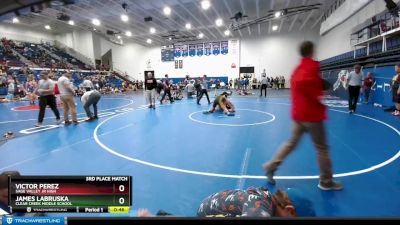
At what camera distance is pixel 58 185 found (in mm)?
947

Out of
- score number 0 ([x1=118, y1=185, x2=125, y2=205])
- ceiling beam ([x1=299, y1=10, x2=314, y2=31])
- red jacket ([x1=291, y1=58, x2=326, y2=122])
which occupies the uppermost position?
ceiling beam ([x1=299, y1=10, x2=314, y2=31])

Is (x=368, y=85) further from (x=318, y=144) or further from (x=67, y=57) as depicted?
(x=67, y=57)

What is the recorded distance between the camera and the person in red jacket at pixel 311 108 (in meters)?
3.17

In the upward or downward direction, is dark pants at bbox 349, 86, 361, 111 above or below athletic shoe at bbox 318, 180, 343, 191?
above

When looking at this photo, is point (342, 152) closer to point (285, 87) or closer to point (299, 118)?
point (299, 118)

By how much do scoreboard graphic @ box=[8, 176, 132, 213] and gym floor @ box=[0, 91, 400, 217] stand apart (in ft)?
4.51

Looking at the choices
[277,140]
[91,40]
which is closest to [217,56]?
[91,40]

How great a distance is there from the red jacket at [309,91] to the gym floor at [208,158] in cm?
98

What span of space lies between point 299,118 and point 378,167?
73.1 inches

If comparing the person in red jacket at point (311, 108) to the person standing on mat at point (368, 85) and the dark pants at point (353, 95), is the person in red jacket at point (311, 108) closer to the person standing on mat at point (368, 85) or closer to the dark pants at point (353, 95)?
the dark pants at point (353, 95)

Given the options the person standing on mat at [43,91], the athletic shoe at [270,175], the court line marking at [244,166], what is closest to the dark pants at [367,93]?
the court line marking at [244,166]

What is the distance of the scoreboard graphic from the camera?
0.94 m

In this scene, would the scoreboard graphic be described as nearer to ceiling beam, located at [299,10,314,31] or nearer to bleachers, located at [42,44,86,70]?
ceiling beam, located at [299,10,314,31]

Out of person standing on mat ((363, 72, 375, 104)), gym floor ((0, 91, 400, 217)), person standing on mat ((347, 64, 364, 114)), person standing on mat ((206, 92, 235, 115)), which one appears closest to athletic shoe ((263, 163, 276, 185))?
gym floor ((0, 91, 400, 217))
